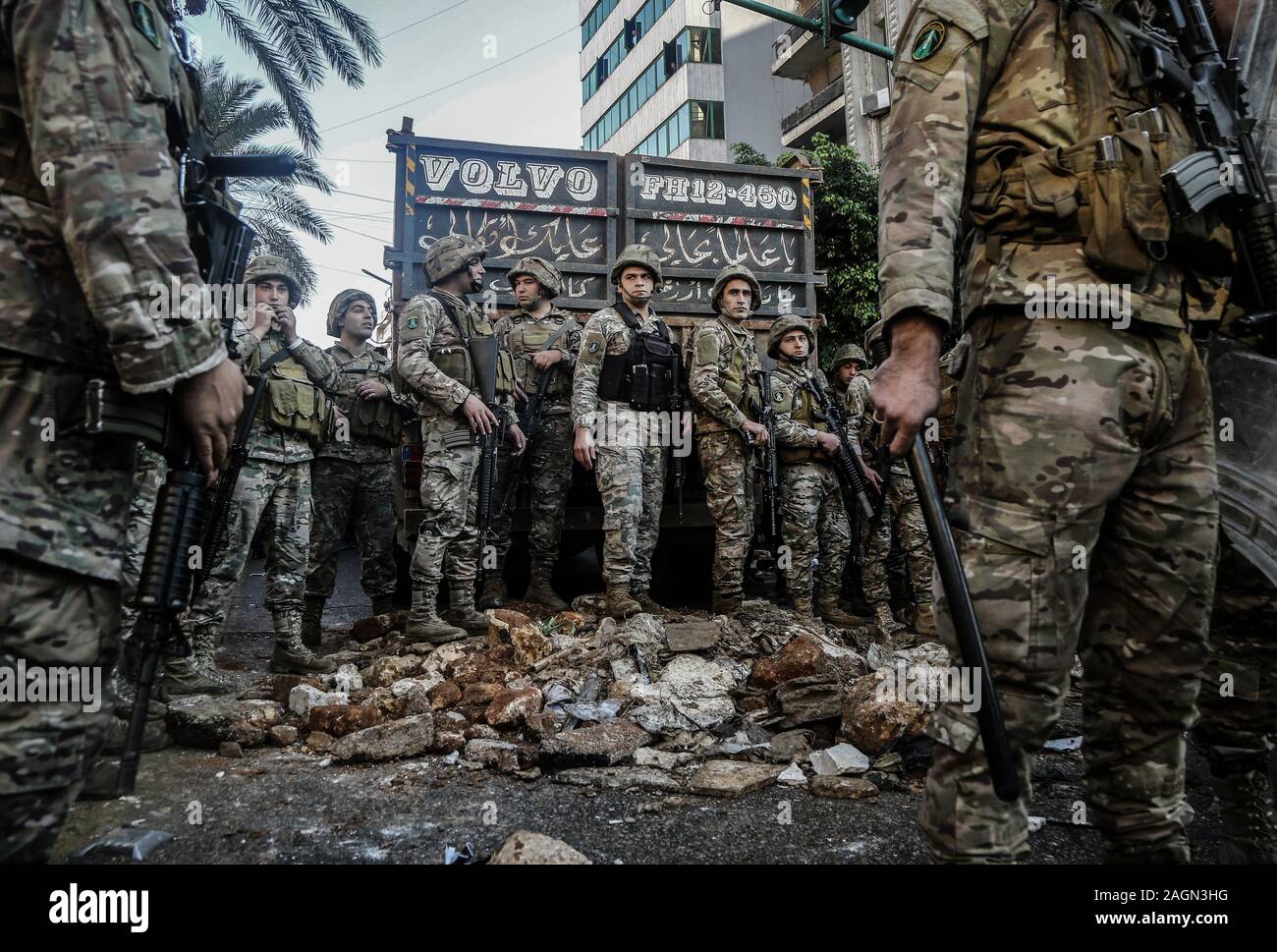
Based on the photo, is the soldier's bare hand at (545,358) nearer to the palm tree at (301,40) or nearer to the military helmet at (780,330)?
the military helmet at (780,330)

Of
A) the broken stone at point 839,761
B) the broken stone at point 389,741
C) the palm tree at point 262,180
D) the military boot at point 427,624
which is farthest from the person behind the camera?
the palm tree at point 262,180

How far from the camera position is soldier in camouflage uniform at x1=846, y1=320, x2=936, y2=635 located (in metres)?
5.36

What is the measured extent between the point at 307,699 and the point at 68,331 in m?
2.38

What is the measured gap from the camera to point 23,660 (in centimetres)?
123

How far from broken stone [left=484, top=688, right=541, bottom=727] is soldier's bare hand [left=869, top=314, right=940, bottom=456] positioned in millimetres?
2160

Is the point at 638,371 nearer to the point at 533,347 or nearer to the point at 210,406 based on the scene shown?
the point at 533,347

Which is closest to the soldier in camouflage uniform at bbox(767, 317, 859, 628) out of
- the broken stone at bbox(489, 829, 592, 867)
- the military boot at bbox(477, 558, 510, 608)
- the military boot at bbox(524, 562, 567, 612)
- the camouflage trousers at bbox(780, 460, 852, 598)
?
the camouflage trousers at bbox(780, 460, 852, 598)

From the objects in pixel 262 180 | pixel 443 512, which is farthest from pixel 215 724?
pixel 262 180

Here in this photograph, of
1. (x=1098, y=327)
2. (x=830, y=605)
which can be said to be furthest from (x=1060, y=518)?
(x=830, y=605)

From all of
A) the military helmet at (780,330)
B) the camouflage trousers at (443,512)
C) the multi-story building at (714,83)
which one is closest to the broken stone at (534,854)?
the camouflage trousers at (443,512)

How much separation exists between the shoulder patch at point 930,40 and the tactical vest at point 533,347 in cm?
402

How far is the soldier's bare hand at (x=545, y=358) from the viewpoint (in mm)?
5426

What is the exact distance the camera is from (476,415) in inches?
180
